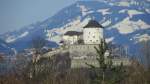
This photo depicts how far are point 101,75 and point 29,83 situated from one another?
80.0ft

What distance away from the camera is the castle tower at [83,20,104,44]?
91.7 m

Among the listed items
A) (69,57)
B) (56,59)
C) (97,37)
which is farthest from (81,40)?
(56,59)

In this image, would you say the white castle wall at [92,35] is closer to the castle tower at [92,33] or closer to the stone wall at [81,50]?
the castle tower at [92,33]

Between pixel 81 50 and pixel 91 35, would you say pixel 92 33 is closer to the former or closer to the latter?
pixel 91 35

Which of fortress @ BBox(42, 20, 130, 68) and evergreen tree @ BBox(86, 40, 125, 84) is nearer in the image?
evergreen tree @ BBox(86, 40, 125, 84)

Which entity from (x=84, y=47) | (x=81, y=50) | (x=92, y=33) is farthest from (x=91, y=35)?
(x=81, y=50)

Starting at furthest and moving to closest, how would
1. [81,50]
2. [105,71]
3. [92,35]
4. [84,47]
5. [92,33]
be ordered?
1. [92,33]
2. [92,35]
3. [84,47]
4. [81,50]
5. [105,71]

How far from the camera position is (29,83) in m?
48.5

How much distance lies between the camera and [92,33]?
92.6m

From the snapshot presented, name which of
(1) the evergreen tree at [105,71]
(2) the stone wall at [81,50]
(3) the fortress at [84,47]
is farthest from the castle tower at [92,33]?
(1) the evergreen tree at [105,71]

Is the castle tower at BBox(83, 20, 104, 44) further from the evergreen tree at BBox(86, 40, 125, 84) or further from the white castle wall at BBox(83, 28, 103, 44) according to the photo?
the evergreen tree at BBox(86, 40, 125, 84)

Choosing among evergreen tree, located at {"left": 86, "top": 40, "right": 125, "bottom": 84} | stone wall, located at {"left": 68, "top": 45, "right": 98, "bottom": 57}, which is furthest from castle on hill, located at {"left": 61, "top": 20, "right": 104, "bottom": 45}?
evergreen tree, located at {"left": 86, "top": 40, "right": 125, "bottom": 84}

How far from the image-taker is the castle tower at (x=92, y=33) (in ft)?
301

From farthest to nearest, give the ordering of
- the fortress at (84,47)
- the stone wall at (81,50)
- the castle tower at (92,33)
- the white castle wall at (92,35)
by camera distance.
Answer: the castle tower at (92,33) → the white castle wall at (92,35) → the stone wall at (81,50) → the fortress at (84,47)
